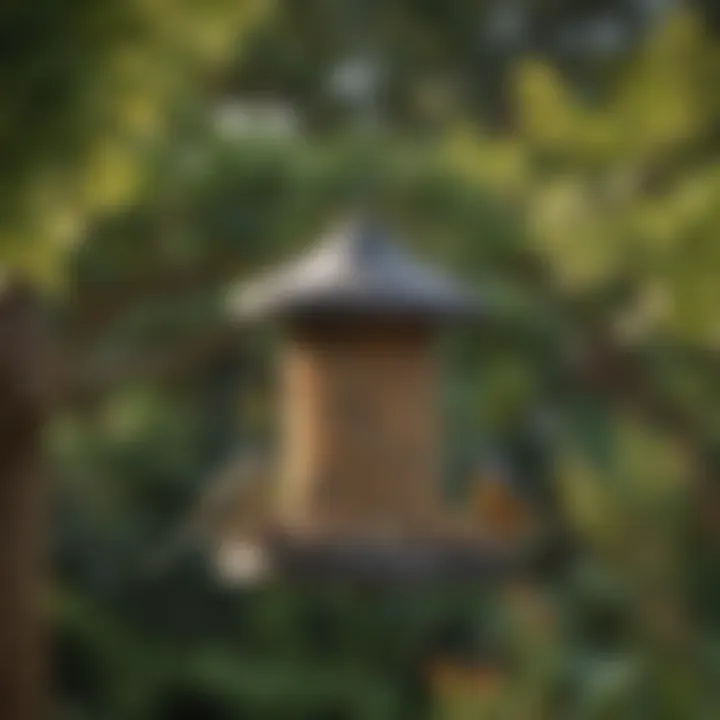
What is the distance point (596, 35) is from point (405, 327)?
0.88 ft

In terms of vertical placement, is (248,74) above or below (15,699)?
above

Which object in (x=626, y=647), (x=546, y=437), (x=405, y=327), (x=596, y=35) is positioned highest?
(x=596, y=35)

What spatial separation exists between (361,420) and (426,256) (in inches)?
3.8

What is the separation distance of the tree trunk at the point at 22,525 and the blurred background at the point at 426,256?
28mm

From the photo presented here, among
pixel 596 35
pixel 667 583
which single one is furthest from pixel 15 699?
pixel 596 35

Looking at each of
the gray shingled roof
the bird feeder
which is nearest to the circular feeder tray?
the bird feeder

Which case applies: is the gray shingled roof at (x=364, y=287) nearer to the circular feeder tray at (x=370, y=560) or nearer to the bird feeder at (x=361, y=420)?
the bird feeder at (x=361, y=420)

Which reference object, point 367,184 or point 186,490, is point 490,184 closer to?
point 367,184

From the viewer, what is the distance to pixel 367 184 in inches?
32.4

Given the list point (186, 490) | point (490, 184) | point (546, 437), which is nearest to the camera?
point (490, 184)

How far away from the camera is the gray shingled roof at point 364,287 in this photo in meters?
0.67

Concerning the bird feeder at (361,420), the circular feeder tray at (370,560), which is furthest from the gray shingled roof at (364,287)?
the circular feeder tray at (370,560)

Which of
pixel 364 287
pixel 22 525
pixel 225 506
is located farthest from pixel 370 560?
pixel 225 506

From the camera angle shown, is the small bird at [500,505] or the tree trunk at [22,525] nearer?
the tree trunk at [22,525]
